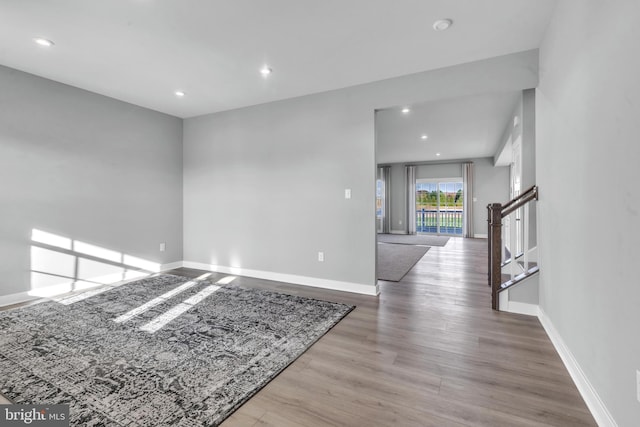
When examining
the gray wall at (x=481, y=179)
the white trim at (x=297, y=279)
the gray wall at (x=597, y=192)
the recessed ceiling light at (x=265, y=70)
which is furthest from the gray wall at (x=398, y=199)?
the gray wall at (x=597, y=192)

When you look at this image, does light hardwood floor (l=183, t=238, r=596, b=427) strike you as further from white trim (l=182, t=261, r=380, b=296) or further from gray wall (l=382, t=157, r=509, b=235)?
gray wall (l=382, t=157, r=509, b=235)

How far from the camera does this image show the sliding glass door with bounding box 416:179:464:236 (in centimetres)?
1011

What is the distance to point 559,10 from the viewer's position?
2090mm

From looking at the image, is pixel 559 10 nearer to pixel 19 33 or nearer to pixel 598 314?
pixel 598 314

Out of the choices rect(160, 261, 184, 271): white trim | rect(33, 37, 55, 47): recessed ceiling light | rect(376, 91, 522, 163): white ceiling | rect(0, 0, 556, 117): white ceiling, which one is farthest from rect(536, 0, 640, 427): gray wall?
rect(160, 261, 184, 271): white trim

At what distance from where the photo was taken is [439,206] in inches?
409

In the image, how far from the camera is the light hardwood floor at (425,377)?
150 centimetres

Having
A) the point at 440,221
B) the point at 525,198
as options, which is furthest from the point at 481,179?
the point at 525,198

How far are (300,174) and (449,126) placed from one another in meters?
3.30

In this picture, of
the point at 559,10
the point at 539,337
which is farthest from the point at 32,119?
the point at 539,337

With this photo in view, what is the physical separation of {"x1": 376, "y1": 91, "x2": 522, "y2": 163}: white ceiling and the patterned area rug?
2.77 meters

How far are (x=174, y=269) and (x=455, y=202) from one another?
8828 millimetres

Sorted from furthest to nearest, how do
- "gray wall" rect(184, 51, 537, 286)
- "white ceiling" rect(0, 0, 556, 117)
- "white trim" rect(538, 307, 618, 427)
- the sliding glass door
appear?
1. the sliding glass door
2. "gray wall" rect(184, 51, 537, 286)
3. "white ceiling" rect(0, 0, 556, 117)
4. "white trim" rect(538, 307, 618, 427)

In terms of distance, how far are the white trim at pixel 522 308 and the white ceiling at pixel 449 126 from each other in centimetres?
216
